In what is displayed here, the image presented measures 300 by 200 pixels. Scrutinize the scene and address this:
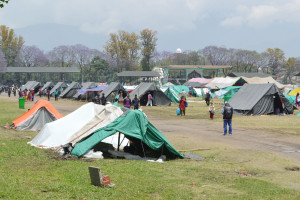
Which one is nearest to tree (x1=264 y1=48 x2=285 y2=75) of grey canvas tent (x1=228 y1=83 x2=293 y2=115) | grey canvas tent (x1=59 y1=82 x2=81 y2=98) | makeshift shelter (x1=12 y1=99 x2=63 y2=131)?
grey canvas tent (x1=59 y1=82 x2=81 y2=98)

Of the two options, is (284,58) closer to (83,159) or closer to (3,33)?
(3,33)

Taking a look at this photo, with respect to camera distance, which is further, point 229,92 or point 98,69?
point 98,69

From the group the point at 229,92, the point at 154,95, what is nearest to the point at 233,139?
the point at 154,95

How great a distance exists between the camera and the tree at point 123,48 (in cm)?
12031

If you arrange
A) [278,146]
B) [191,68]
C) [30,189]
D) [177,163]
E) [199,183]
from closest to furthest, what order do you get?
1. [30,189]
2. [199,183]
3. [177,163]
4. [278,146]
5. [191,68]

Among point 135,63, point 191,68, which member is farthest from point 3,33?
point 191,68

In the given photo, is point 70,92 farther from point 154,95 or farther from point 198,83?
point 198,83

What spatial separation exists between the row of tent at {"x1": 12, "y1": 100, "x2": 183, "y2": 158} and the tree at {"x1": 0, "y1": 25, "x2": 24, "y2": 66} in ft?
359

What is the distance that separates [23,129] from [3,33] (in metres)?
105

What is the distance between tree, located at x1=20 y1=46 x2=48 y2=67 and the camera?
126812 millimetres

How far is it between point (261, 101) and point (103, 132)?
21405mm

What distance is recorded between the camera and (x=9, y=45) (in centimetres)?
12050

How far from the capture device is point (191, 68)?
112 meters

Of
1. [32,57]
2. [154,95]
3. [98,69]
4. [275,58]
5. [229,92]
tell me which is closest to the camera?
[154,95]
